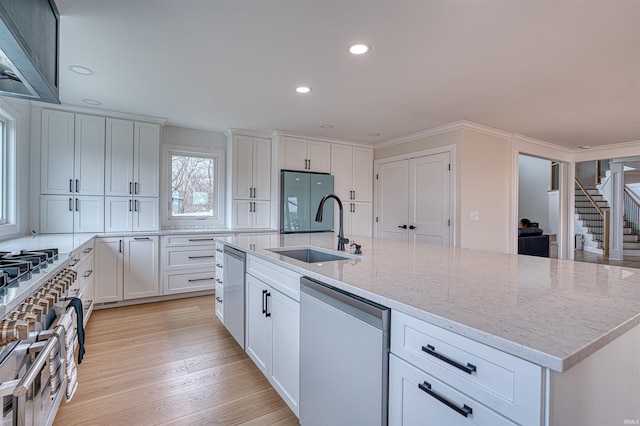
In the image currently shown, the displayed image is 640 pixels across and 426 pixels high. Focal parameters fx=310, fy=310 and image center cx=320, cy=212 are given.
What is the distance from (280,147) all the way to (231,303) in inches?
107

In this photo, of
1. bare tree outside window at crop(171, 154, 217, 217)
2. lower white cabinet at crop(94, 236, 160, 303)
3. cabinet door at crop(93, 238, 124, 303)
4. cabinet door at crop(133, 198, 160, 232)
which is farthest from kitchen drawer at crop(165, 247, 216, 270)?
bare tree outside window at crop(171, 154, 217, 217)

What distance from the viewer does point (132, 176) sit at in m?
3.89

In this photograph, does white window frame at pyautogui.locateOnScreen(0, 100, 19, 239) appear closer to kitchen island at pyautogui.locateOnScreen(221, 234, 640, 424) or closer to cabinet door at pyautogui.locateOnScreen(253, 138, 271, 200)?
cabinet door at pyautogui.locateOnScreen(253, 138, 271, 200)

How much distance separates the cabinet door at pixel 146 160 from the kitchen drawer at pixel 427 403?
3.92 meters

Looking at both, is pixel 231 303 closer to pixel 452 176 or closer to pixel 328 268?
pixel 328 268

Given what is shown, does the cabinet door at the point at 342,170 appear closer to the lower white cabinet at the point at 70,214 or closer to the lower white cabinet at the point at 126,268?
the lower white cabinet at the point at 126,268

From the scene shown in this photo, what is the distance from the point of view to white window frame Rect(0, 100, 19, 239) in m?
2.91

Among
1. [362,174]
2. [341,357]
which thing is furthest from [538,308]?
[362,174]

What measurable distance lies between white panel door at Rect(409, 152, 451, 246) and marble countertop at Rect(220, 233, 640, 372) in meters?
2.63

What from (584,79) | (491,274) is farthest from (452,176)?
(491,274)

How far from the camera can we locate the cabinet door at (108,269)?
354 centimetres

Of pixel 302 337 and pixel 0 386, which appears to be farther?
pixel 302 337

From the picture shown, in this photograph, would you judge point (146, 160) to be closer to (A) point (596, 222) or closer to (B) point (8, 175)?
(B) point (8, 175)

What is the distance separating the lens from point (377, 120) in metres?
4.02
